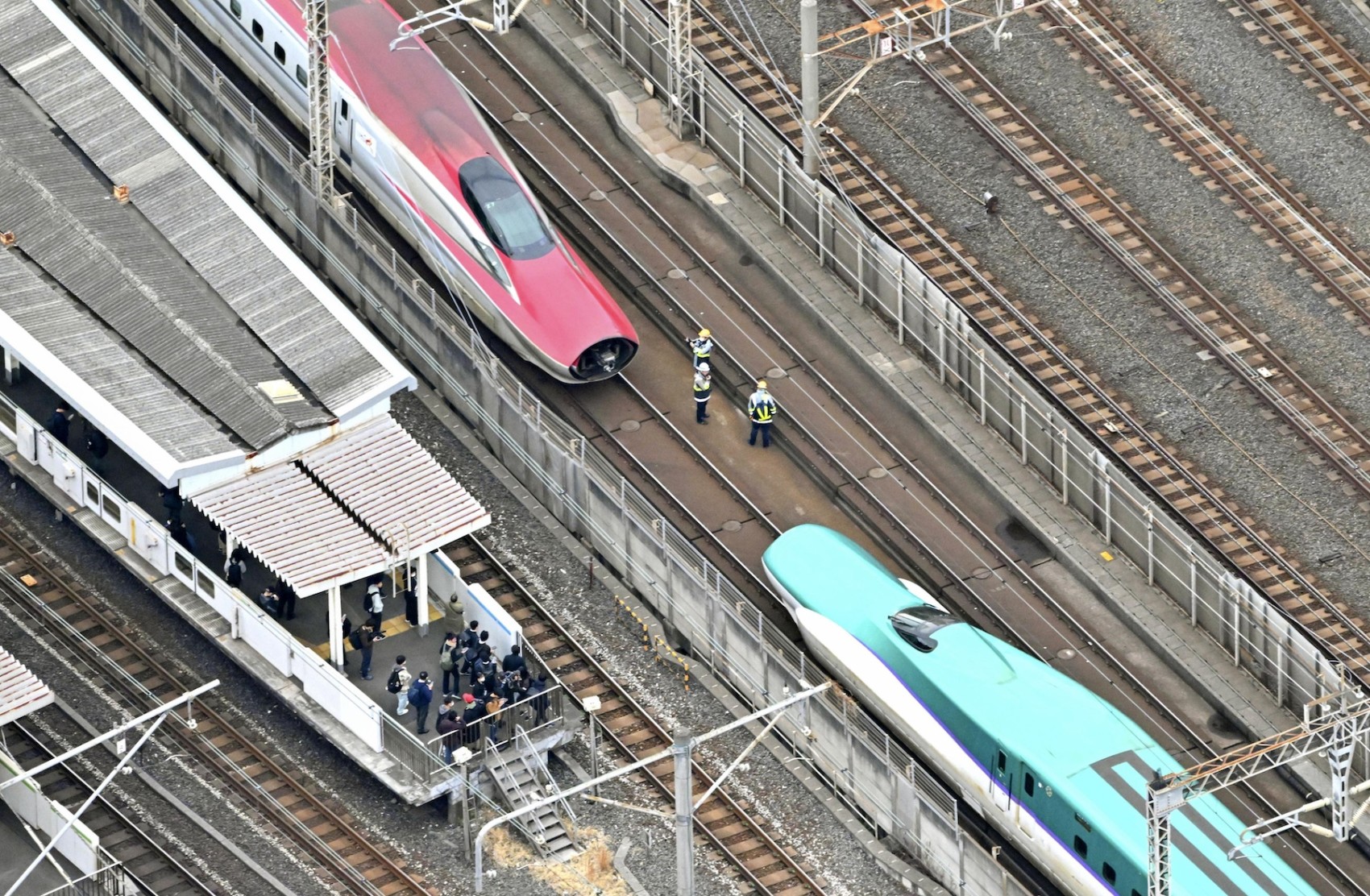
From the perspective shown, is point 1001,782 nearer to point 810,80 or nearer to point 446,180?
point 810,80

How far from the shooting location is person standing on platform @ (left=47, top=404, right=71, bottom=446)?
8031cm

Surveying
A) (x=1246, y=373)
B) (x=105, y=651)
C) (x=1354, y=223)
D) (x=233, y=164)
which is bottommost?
(x=105, y=651)

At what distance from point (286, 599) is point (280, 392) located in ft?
14.1

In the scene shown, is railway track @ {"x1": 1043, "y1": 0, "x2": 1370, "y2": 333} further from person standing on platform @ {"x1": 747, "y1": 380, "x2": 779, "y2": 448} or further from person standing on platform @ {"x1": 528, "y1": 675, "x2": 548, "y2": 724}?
person standing on platform @ {"x1": 528, "y1": 675, "x2": 548, "y2": 724}

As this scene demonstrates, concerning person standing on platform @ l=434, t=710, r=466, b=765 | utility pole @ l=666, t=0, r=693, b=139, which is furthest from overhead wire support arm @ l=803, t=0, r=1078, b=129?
person standing on platform @ l=434, t=710, r=466, b=765

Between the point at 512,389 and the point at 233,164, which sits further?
the point at 233,164

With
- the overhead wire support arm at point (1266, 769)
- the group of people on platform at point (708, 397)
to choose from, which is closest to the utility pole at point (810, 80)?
the group of people on platform at point (708, 397)

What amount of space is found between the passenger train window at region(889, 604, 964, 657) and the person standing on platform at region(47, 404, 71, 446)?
59.2ft

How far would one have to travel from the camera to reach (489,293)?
8388cm

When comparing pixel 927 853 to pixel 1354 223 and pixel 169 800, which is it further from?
pixel 1354 223

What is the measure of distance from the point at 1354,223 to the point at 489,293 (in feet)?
67.8

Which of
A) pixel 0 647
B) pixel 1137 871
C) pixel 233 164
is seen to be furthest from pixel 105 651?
pixel 1137 871

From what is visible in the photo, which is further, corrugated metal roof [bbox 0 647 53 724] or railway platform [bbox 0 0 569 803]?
railway platform [bbox 0 0 569 803]

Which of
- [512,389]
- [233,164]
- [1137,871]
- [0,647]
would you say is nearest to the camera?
[1137,871]
